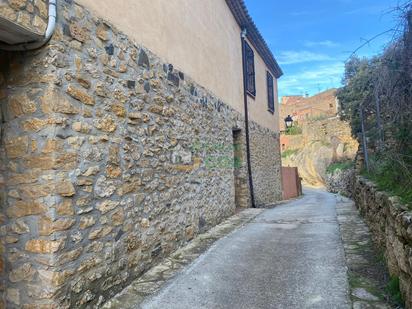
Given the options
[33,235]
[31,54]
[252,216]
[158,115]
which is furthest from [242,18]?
[33,235]

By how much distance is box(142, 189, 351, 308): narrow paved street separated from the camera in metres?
3.26

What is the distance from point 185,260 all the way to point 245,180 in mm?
5007

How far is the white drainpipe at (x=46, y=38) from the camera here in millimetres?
2699

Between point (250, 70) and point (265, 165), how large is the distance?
10.2ft

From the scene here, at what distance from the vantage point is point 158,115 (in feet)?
14.5

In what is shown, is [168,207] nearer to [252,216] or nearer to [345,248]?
[345,248]

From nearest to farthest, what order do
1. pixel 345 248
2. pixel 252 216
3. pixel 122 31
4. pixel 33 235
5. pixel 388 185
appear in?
pixel 33 235, pixel 122 31, pixel 388 185, pixel 345 248, pixel 252 216

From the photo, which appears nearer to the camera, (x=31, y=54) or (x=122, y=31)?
(x=31, y=54)

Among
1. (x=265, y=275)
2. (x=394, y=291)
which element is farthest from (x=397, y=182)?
(x=265, y=275)

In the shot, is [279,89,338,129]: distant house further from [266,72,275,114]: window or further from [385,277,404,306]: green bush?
[385,277,404,306]: green bush

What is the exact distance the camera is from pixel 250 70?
1041 cm

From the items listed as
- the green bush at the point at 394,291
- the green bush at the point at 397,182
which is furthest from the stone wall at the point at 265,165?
the green bush at the point at 394,291

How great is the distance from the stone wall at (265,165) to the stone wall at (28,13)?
771cm

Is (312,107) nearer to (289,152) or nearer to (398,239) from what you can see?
(289,152)
